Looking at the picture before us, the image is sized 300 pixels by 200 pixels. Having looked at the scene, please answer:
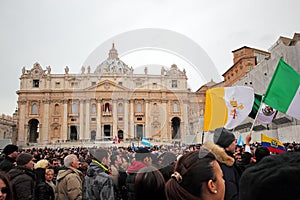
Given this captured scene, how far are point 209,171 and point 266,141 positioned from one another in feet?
17.4

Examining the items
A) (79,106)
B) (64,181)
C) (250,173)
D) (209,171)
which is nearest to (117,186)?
(64,181)

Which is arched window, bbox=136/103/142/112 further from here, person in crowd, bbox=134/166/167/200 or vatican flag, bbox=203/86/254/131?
person in crowd, bbox=134/166/167/200

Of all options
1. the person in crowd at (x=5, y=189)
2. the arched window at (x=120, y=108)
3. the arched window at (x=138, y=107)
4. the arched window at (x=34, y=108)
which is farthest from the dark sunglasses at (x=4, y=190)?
the arched window at (x=34, y=108)

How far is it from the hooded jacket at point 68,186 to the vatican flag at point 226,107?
2.35 meters

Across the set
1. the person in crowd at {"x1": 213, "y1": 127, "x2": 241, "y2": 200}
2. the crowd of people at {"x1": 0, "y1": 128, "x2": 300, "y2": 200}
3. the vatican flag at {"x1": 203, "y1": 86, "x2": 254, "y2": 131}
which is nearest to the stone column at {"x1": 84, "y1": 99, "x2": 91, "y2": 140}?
the crowd of people at {"x1": 0, "y1": 128, "x2": 300, "y2": 200}

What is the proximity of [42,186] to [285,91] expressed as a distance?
5274mm

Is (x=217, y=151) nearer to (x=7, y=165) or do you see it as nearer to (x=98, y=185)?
(x=98, y=185)

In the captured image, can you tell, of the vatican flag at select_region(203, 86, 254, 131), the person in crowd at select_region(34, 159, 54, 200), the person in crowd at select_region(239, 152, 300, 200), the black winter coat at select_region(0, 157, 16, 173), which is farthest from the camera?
the vatican flag at select_region(203, 86, 254, 131)

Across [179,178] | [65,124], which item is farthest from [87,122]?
[179,178]

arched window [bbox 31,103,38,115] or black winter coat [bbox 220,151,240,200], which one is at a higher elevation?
arched window [bbox 31,103,38,115]

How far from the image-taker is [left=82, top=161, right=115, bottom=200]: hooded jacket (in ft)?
12.7

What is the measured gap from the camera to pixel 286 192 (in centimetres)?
88

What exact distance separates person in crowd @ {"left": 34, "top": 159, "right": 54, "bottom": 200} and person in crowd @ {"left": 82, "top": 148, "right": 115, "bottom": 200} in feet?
2.15

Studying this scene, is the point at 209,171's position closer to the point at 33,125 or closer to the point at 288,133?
the point at 288,133
